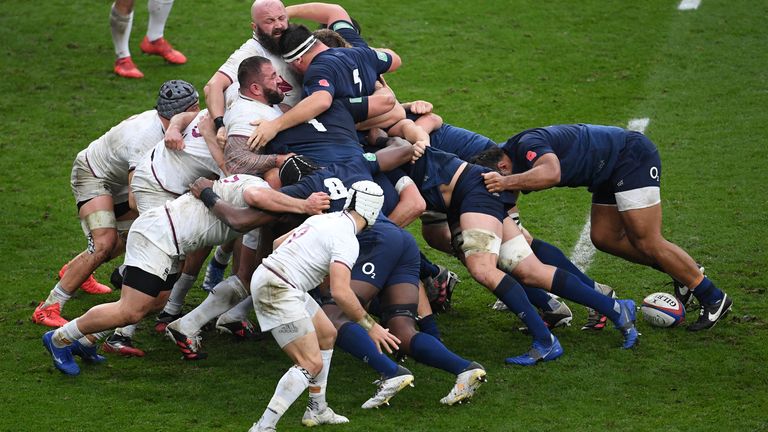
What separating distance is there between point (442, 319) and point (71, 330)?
8.68 feet

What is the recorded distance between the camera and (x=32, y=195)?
10.3 meters

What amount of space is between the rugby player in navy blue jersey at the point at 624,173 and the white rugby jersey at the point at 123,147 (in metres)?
2.38

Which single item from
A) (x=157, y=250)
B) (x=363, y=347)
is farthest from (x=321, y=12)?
(x=363, y=347)

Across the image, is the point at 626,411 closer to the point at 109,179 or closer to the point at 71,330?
the point at 71,330

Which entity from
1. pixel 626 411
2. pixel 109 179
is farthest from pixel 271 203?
pixel 626 411

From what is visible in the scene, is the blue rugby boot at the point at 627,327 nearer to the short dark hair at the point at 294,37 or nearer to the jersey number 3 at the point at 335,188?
the jersey number 3 at the point at 335,188

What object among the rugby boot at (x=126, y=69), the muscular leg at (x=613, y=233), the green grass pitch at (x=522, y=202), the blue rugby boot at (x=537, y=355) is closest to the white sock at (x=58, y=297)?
the green grass pitch at (x=522, y=202)

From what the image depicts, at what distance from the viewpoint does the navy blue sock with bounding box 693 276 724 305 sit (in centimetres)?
772

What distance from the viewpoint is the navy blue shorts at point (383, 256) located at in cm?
685

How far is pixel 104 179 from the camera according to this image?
26.8 feet

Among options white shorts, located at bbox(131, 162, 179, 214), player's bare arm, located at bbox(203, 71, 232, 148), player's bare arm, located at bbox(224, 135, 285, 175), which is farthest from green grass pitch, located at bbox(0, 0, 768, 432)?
player's bare arm, located at bbox(203, 71, 232, 148)

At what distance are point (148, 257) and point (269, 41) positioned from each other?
6.31 ft

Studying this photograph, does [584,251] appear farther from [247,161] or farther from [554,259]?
[247,161]

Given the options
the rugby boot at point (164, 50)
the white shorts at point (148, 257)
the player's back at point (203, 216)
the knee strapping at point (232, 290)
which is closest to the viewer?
the white shorts at point (148, 257)
